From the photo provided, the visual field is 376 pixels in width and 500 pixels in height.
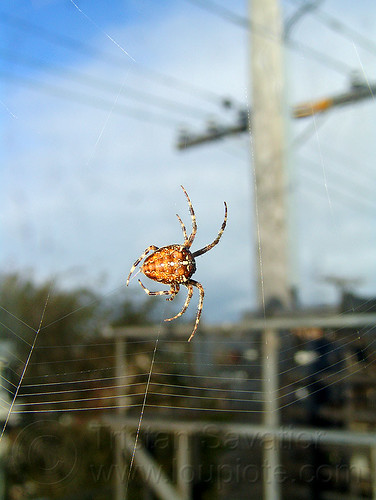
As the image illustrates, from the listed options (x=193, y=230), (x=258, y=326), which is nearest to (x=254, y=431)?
(x=258, y=326)

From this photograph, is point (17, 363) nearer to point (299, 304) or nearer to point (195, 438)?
point (195, 438)

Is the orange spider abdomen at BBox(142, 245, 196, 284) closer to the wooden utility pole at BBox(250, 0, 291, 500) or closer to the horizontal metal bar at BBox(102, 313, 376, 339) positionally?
the horizontal metal bar at BBox(102, 313, 376, 339)

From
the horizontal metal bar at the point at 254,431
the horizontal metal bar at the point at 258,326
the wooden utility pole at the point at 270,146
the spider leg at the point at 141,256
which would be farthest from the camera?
the wooden utility pole at the point at 270,146

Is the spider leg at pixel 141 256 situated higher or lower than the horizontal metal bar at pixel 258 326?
lower

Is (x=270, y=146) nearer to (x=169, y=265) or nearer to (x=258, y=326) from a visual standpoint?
(x=258, y=326)

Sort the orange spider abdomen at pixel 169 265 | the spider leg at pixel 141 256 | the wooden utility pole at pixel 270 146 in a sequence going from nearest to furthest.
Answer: the orange spider abdomen at pixel 169 265, the spider leg at pixel 141 256, the wooden utility pole at pixel 270 146

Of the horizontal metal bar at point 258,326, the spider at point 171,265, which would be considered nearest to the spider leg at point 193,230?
the spider at point 171,265

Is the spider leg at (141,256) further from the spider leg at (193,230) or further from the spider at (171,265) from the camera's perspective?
the spider leg at (193,230)
